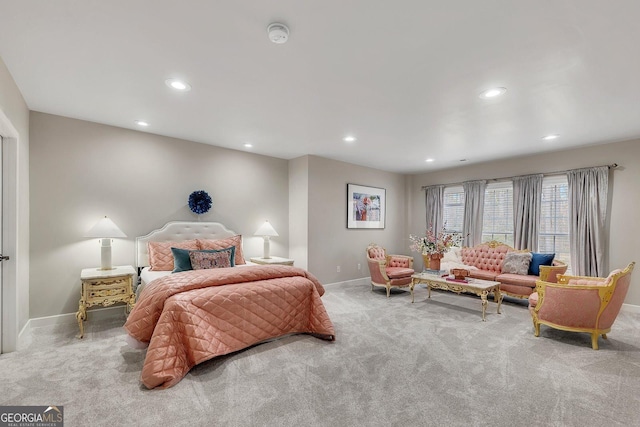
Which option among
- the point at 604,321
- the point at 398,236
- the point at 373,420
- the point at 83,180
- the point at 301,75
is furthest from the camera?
the point at 398,236

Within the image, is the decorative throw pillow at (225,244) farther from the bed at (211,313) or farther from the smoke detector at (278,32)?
the smoke detector at (278,32)

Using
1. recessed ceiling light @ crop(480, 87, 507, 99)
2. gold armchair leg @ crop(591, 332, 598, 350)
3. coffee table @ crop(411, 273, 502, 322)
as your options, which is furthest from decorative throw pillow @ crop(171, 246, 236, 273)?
gold armchair leg @ crop(591, 332, 598, 350)

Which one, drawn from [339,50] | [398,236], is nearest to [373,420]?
[339,50]

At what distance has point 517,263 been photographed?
500 cm

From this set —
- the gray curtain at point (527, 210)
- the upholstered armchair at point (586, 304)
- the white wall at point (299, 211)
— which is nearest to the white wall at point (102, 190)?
the white wall at point (299, 211)

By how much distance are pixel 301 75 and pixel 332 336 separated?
2603 mm

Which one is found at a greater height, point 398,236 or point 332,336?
point 398,236

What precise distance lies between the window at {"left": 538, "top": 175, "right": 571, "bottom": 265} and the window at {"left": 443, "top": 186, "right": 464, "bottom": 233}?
1.48 m

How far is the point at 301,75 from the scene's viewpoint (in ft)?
8.55

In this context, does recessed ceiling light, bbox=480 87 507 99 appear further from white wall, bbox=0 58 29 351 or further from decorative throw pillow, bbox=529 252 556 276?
white wall, bbox=0 58 29 351

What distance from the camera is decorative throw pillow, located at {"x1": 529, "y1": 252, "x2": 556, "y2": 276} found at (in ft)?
15.7

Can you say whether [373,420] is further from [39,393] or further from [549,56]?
[549,56]

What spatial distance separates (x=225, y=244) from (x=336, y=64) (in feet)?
10.3

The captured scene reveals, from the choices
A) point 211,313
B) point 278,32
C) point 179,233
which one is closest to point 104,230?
point 179,233
